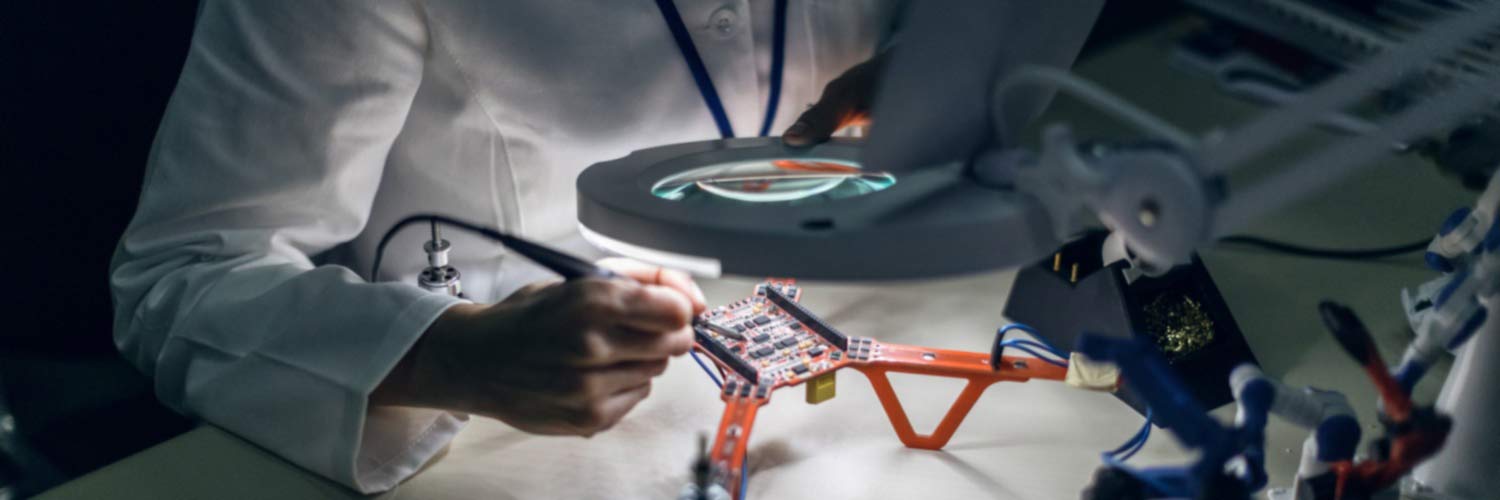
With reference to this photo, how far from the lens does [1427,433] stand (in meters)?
0.50

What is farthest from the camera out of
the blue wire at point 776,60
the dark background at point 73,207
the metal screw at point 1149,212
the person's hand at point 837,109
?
the blue wire at point 776,60

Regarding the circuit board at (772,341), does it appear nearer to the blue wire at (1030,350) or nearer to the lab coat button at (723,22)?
the blue wire at (1030,350)

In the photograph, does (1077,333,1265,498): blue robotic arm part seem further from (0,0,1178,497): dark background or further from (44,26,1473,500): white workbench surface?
(0,0,1178,497): dark background

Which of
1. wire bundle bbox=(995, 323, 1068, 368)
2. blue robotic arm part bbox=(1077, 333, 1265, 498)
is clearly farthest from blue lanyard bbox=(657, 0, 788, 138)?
blue robotic arm part bbox=(1077, 333, 1265, 498)

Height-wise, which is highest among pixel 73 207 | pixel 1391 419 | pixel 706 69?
pixel 706 69

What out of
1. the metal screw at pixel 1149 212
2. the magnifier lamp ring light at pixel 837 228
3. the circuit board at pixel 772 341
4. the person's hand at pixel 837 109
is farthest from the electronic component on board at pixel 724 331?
the metal screw at pixel 1149 212

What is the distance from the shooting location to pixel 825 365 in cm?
73

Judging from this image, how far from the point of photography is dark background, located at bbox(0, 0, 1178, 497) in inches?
31.9

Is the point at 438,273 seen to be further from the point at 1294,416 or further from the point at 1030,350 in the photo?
the point at 1294,416

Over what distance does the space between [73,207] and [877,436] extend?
682mm

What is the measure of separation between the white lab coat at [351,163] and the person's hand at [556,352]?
3cm

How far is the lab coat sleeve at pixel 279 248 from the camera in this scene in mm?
679

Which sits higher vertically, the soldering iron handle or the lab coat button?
the lab coat button

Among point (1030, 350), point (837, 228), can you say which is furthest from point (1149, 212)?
point (1030, 350)
